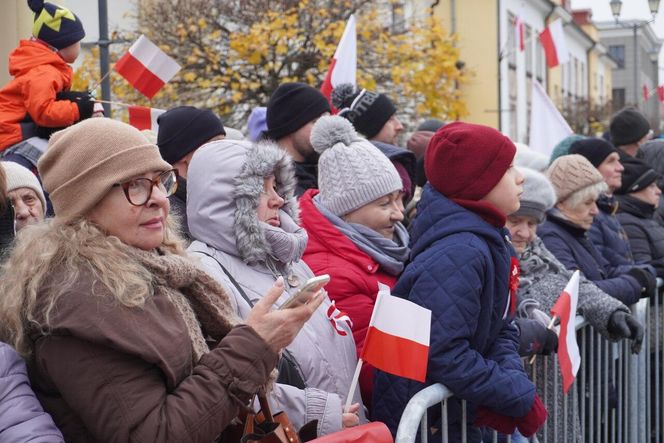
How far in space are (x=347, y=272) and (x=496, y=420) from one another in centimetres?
79

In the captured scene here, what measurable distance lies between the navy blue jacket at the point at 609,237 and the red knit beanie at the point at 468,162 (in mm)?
2158

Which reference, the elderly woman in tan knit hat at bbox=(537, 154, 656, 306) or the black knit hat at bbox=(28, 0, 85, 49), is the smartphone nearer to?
the elderly woman in tan knit hat at bbox=(537, 154, 656, 306)

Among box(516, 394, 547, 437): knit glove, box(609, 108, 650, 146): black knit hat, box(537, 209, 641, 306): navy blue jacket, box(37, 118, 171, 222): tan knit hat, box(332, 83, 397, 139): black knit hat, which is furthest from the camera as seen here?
box(609, 108, 650, 146): black knit hat

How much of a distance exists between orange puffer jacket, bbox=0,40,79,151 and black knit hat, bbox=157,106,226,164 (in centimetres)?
113

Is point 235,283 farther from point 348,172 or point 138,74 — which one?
point 138,74

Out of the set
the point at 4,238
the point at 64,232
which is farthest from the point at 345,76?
the point at 64,232

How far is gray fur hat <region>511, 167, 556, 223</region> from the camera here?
14.4 ft

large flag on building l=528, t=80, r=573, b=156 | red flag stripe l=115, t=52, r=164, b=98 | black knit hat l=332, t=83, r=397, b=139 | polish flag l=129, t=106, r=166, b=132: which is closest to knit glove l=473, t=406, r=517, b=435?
black knit hat l=332, t=83, r=397, b=139

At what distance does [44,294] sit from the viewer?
2.30 m

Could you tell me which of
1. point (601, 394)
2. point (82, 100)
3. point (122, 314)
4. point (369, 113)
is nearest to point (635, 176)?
point (369, 113)

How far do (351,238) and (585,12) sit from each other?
168 feet

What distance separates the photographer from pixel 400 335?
290 cm

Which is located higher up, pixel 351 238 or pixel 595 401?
pixel 351 238

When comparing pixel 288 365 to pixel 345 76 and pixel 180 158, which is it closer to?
pixel 180 158
